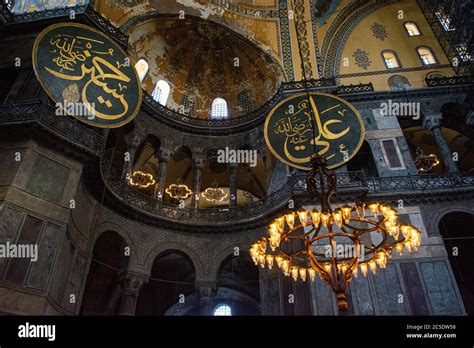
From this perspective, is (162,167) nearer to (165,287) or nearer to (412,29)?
(165,287)

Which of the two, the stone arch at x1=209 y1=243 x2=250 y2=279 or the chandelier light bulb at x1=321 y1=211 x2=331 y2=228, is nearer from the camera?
the chandelier light bulb at x1=321 y1=211 x2=331 y2=228

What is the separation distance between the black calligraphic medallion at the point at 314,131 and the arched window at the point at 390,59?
499 cm

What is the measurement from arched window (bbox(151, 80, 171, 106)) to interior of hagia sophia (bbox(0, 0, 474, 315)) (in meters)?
0.05

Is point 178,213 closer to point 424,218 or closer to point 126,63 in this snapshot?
point 126,63

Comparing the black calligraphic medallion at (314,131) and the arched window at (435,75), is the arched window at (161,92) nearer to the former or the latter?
the black calligraphic medallion at (314,131)

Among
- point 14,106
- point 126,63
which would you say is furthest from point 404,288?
point 14,106

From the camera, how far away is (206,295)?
10000 millimetres

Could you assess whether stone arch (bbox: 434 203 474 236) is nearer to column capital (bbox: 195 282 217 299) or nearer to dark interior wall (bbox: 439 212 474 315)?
dark interior wall (bbox: 439 212 474 315)

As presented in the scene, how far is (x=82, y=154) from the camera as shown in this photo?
7918 mm

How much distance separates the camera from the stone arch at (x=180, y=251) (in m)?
10.1

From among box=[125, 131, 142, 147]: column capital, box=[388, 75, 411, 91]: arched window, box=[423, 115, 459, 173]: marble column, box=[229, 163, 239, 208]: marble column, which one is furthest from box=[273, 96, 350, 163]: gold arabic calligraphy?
box=[125, 131, 142, 147]: column capital

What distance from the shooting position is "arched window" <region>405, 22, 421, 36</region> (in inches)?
571

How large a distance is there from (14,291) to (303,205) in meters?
7.05

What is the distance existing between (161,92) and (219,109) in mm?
2529
